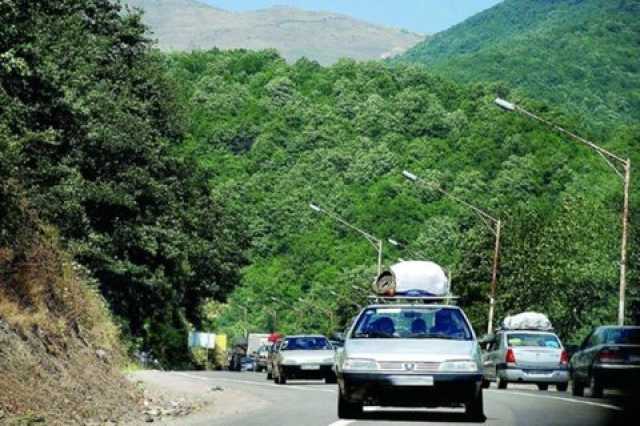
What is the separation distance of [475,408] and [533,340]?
65.1 ft

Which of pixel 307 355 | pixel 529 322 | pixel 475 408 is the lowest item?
pixel 475 408

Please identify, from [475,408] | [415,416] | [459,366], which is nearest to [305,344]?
[415,416]

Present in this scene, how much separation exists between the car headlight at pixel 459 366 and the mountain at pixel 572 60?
97769 millimetres

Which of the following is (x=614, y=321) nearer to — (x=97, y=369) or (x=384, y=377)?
(x=97, y=369)

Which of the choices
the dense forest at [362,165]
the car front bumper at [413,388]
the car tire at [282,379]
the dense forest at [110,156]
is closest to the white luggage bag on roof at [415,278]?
the car front bumper at [413,388]

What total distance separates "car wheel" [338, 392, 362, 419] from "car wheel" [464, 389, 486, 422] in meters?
1.60

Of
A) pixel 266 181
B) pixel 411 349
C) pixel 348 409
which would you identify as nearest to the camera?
pixel 411 349

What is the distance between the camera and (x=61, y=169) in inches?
1970

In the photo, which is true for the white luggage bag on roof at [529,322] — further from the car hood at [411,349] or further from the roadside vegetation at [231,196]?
the car hood at [411,349]

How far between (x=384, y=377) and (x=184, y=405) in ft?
23.1

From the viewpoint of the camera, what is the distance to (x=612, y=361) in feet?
104

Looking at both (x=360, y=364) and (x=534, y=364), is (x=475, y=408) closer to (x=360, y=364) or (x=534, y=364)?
(x=360, y=364)

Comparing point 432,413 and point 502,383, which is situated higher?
point 502,383

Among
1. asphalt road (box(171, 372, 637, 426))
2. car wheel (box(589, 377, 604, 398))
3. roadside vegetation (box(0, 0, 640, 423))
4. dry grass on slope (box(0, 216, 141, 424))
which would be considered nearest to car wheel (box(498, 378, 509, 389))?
car wheel (box(589, 377, 604, 398))
